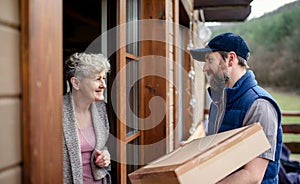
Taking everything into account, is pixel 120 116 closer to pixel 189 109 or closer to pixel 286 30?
pixel 189 109

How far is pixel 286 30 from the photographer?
13180 mm

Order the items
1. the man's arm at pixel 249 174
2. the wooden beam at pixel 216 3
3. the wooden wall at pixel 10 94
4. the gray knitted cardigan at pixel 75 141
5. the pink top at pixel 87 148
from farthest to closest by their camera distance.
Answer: the wooden beam at pixel 216 3, the pink top at pixel 87 148, the gray knitted cardigan at pixel 75 141, the man's arm at pixel 249 174, the wooden wall at pixel 10 94

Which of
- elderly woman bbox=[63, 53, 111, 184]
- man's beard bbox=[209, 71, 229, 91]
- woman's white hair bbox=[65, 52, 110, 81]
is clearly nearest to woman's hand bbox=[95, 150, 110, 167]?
elderly woman bbox=[63, 53, 111, 184]

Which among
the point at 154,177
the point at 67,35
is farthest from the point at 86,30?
the point at 154,177

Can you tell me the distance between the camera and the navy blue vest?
1.53 meters

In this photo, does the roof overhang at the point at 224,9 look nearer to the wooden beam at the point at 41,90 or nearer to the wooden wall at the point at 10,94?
the wooden beam at the point at 41,90

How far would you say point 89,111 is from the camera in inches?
66.0

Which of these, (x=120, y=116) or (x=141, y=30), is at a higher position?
(x=141, y=30)

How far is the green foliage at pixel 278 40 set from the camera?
11.9 meters

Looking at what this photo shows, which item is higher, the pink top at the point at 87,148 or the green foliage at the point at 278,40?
the green foliage at the point at 278,40

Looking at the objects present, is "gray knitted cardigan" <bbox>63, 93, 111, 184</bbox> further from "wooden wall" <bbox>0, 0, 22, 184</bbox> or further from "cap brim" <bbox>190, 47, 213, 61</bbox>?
"wooden wall" <bbox>0, 0, 22, 184</bbox>

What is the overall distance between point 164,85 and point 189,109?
9.73 ft

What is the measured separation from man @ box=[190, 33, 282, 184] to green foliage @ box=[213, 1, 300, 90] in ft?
34.2

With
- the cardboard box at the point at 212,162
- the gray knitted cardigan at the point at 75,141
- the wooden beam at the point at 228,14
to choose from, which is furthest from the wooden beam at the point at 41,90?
the wooden beam at the point at 228,14
